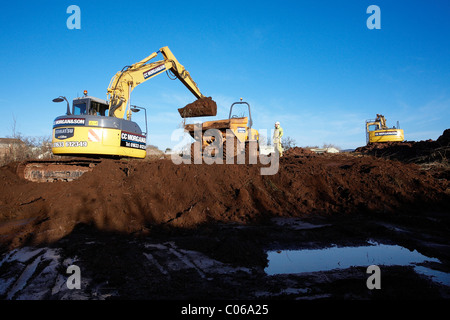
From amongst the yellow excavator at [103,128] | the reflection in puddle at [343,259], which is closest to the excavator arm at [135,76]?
the yellow excavator at [103,128]

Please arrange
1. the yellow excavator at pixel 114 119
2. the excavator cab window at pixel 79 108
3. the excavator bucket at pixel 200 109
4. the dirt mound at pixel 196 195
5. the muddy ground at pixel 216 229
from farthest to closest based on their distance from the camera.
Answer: the excavator bucket at pixel 200 109 < the excavator cab window at pixel 79 108 < the yellow excavator at pixel 114 119 < the dirt mound at pixel 196 195 < the muddy ground at pixel 216 229

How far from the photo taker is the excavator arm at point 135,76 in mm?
9680

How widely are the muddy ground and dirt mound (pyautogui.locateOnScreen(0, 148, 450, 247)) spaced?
0.03 m

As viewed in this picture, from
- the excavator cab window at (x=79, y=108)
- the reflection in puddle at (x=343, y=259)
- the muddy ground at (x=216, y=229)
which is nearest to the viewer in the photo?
the muddy ground at (x=216, y=229)

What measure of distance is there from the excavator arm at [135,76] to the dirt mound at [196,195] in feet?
8.24

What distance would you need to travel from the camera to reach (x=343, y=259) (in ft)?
13.0

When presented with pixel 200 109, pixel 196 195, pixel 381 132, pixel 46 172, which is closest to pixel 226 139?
pixel 200 109

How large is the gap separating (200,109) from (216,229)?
19.9ft

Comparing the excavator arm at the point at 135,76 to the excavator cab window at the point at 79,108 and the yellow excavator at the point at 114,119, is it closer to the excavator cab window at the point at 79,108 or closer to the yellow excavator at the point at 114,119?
the yellow excavator at the point at 114,119

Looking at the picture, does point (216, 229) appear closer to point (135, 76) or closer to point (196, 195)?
point (196, 195)

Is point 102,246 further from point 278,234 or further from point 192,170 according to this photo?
point 192,170

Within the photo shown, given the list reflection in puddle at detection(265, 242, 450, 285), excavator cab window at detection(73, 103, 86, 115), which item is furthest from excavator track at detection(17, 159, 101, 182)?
reflection in puddle at detection(265, 242, 450, 285)
